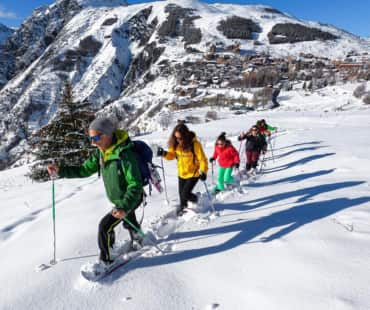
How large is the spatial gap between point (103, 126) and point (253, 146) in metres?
6.39

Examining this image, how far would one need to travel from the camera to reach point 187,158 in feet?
16.6

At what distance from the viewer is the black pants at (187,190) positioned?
5.11m

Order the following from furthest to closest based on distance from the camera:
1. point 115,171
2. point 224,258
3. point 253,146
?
point 253,146
point 224,258
point 115,171

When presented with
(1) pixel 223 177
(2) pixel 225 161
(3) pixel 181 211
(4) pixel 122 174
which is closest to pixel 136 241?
(4) pixel 122 174

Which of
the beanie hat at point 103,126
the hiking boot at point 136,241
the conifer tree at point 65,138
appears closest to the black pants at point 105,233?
the hiking boot at point 136,241

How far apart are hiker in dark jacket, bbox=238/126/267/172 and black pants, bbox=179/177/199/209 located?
13.3 feet

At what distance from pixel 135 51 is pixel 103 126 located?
692 ft

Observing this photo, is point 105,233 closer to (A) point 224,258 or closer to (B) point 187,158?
(A) point 224,258

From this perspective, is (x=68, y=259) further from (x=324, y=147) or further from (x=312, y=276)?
(x=324, y=147)

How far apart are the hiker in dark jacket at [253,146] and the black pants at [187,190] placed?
160 inches

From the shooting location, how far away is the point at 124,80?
178m

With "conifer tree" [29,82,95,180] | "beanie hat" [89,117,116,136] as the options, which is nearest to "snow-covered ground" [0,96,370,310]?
"beanie hat" [89,117,116,136]

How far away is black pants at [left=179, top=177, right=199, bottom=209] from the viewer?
5113 mm

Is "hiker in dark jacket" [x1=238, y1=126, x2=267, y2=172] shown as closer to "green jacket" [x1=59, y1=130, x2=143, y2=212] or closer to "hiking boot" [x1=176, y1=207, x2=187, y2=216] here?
"hiking boot" [x1=176, y1=207, x2=187, y2=216]
